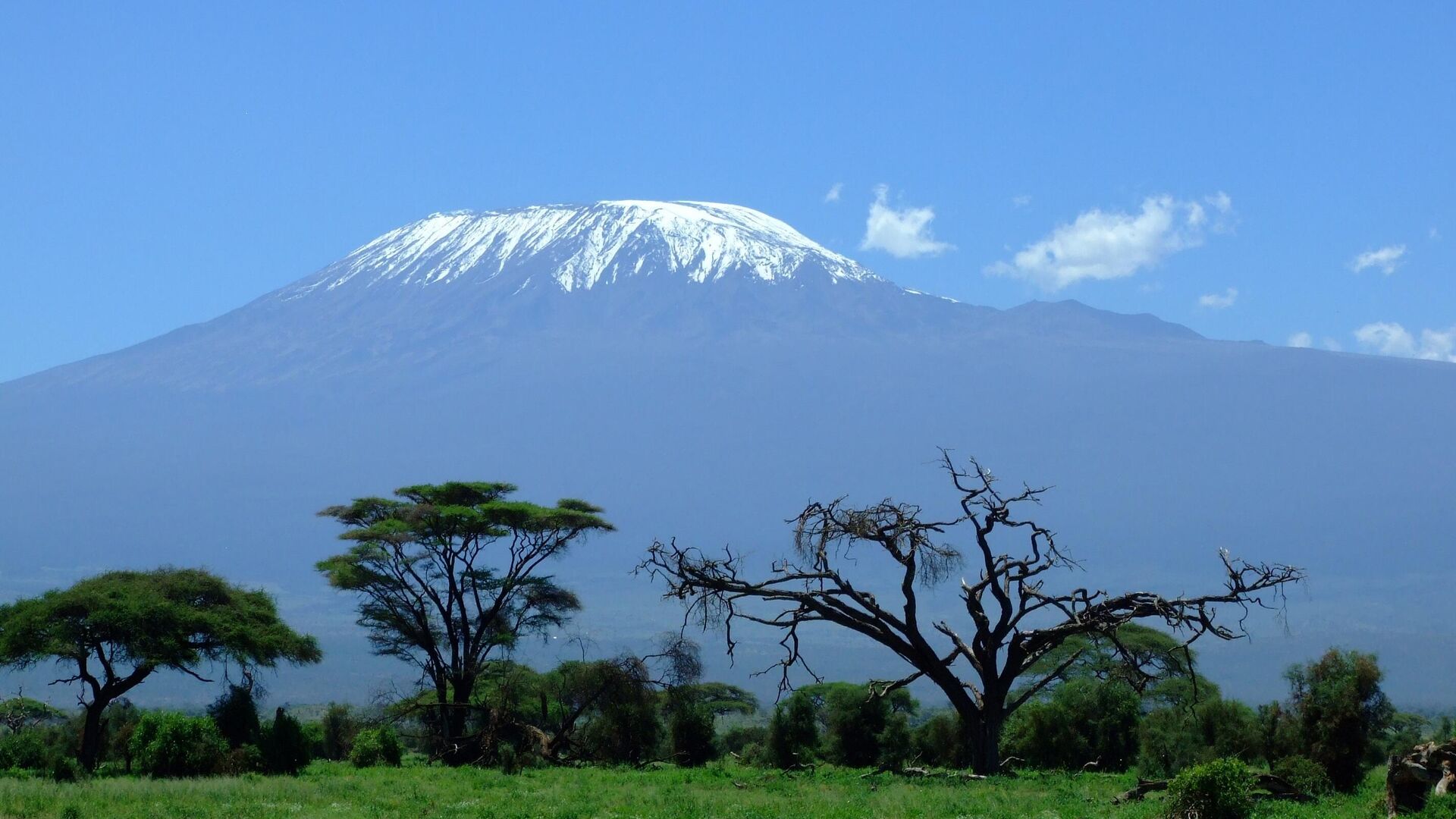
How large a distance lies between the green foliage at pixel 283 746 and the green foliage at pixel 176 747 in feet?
2.69

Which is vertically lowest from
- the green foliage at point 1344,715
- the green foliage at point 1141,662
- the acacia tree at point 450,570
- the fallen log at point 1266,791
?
the fallen log at point 1266,791

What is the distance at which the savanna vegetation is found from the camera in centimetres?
2214

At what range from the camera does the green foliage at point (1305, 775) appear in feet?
71.6

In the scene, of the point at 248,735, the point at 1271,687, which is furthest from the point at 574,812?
the point at 1271,687

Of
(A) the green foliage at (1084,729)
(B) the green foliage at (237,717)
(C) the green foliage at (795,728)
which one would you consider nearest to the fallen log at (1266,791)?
(A) the green foliage at (1084,729)

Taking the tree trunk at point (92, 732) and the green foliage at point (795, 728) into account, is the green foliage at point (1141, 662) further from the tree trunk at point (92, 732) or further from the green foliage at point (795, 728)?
the tree trunk at point (92, 732)

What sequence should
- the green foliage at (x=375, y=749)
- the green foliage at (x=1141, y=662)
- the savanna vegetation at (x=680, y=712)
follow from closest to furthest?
the savanna vegetation at (x=680, y=712)
the green foliage at (x=375, y=749)
the green foliage at (x=1141, y=662)

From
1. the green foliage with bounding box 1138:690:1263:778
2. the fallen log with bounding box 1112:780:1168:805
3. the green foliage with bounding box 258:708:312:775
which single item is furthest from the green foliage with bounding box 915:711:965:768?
the green foliage with bounding box 258:708:312:775

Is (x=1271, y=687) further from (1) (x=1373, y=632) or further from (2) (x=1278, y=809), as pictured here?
(2) (x=1278, y=809)

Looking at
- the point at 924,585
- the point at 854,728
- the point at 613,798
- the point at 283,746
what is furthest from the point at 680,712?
the point at 613,798

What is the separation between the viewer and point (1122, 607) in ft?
85.5

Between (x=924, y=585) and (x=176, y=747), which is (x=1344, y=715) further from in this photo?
(x=176, y=747)

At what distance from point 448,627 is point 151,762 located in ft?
36.8

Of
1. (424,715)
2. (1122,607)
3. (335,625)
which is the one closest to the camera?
(1122,607)
